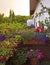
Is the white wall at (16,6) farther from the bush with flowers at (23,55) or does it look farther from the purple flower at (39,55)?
the purple flower at (39,55)

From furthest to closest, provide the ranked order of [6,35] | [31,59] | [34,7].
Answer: [34,7]
[6,35]
[31,59]

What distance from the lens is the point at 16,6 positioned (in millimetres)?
16438

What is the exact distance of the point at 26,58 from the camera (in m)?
4.40

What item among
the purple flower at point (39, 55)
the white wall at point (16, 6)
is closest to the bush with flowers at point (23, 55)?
the purple flower at point (39, 55)

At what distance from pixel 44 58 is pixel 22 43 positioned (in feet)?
1.56

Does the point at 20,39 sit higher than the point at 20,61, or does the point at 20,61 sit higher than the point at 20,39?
the point at 20,39

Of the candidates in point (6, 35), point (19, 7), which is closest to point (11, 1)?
point (19, 7)

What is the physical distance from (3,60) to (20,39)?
62cm

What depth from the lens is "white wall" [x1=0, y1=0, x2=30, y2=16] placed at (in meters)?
15.3

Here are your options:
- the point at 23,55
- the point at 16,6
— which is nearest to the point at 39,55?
the point at 23,55

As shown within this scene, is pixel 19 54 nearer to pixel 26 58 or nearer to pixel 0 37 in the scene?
pixel 26 58

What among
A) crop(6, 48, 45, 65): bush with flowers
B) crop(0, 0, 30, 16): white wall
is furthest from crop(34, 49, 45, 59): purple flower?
crop(0, 0, 30, 16): white wall

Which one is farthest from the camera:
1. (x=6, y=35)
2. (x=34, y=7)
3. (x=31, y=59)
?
(x=34, y=7)

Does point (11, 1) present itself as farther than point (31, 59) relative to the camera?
Yes
